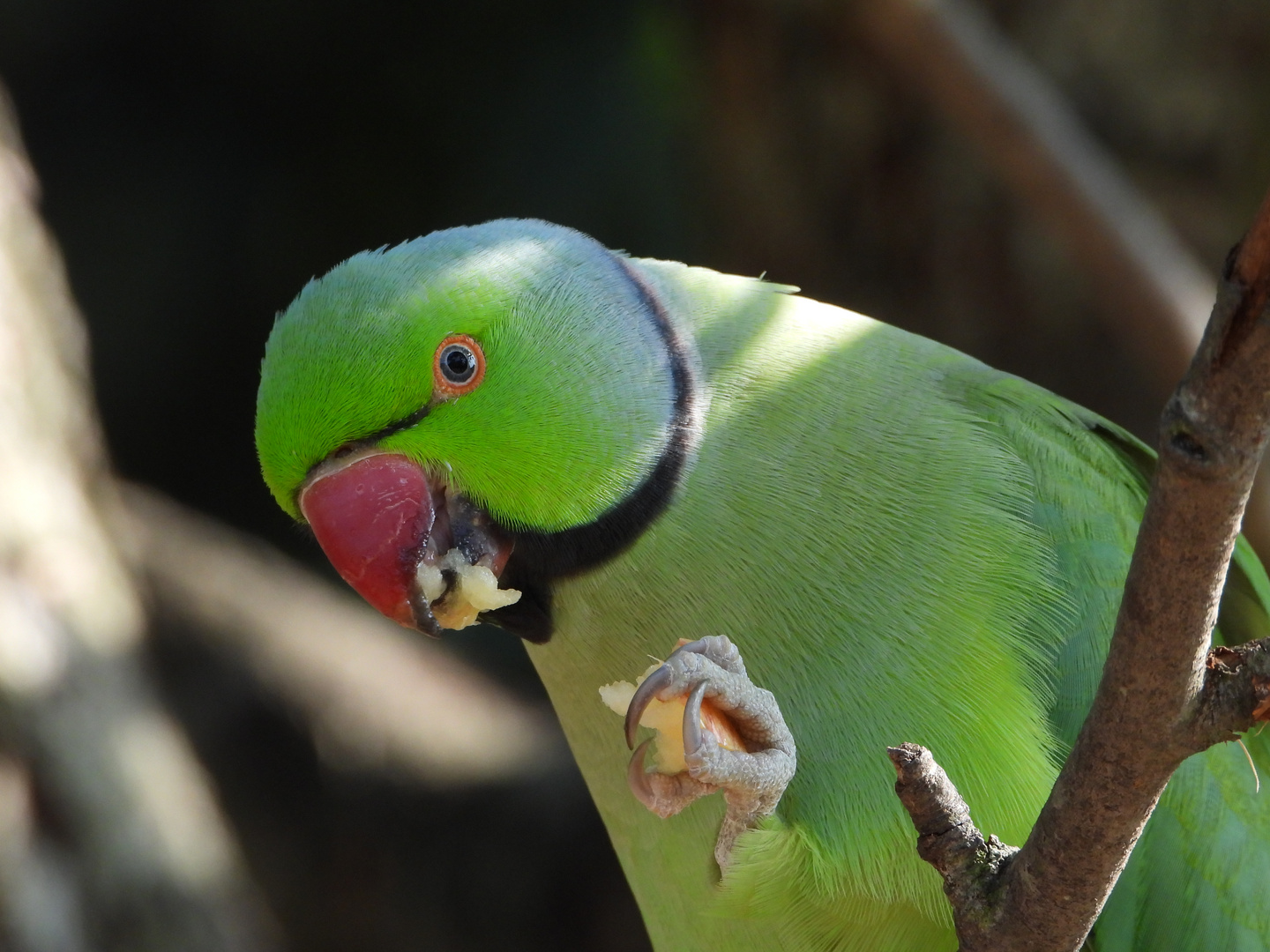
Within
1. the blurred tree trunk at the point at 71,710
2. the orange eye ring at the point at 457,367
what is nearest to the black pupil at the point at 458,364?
the orange eye ring at the point at 457,367

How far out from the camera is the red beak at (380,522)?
73.7 inches

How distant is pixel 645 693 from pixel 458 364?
2.18 ft

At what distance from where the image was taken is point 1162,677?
3.79 ft

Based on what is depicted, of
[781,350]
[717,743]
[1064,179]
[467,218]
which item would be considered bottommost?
[467,218]

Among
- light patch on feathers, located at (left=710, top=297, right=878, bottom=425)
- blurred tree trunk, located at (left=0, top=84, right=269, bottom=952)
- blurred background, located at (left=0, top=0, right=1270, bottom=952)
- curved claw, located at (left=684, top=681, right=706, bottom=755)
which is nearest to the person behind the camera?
curved claw, located at (left=684, top=681, right=706, bottom=755)

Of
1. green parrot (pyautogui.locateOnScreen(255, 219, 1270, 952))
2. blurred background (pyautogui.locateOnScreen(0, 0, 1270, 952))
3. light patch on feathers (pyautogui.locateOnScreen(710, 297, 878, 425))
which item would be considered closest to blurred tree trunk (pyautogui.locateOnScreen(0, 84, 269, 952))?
blurred background (pyautogui.locateOnScreen(0, 0, 1270, 952))

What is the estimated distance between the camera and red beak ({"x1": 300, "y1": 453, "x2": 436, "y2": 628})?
6.15 feet

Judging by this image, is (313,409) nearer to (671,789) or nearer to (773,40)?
(671,789)

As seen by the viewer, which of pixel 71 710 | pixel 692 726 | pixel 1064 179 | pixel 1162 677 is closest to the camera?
pixel 1162 677

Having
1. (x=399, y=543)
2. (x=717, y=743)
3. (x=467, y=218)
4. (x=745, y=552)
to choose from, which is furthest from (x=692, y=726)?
(x=467, y=218)

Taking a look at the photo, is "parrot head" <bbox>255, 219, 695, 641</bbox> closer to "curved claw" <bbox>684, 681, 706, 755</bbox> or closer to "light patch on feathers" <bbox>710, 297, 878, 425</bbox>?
"light patch on feathers" <bbox>710, 297, 878, 425</bbox>

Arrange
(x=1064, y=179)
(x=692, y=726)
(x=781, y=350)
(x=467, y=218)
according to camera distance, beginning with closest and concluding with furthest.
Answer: (x=692, y=726)
(x=781, y=350)
(x=1064, y=179)
(x=467, y=218)

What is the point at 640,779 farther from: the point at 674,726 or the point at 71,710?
the point at 71,710

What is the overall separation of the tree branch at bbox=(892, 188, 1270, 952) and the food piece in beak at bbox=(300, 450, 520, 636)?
33.4 inches
